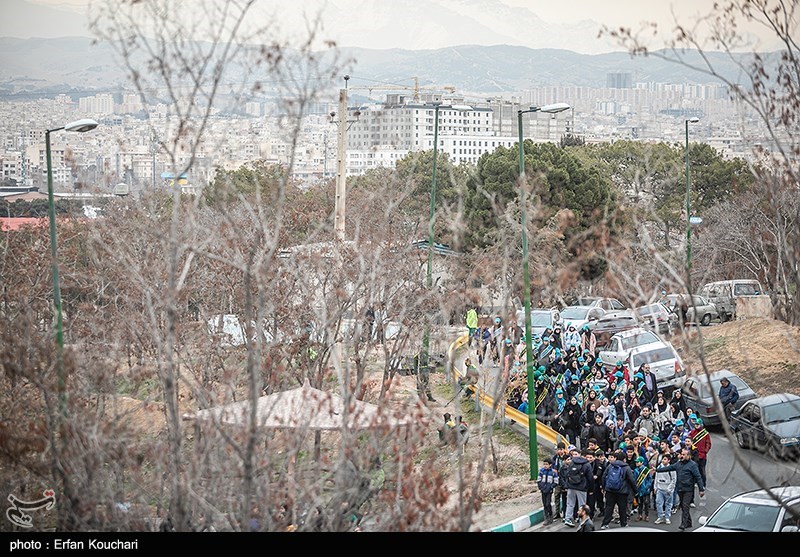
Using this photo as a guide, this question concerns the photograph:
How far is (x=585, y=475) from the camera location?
48.0ft

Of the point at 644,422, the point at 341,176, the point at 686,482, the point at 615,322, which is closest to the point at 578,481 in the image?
the point at 686,482

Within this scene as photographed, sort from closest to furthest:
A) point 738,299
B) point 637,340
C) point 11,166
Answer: point 637,340, point 738,299, point 11,166

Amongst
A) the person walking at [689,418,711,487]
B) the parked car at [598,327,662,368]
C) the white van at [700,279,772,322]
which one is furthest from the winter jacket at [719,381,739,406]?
the white van at [700,279,772,322]

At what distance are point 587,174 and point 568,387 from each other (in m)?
21.3

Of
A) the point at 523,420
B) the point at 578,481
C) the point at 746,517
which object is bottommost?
the point at 523,420

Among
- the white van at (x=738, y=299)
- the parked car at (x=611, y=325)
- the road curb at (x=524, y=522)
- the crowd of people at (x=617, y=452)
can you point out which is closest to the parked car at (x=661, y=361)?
the crowd of people at (x=617, y=452)

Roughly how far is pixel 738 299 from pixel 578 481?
790 inches

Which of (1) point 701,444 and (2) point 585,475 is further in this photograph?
(1) point 701,444

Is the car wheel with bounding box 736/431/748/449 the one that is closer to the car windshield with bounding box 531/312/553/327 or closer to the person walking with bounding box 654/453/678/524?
the person walking with bounding box 654/453/678/524

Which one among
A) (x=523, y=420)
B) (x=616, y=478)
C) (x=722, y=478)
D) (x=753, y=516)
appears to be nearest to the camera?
(x=753, y=516)

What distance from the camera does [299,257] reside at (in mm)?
20594

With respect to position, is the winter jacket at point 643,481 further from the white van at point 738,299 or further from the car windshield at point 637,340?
the white van at point 738,299

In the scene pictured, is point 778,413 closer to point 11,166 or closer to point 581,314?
point 581,314

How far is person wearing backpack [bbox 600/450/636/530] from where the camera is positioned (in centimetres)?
1430
